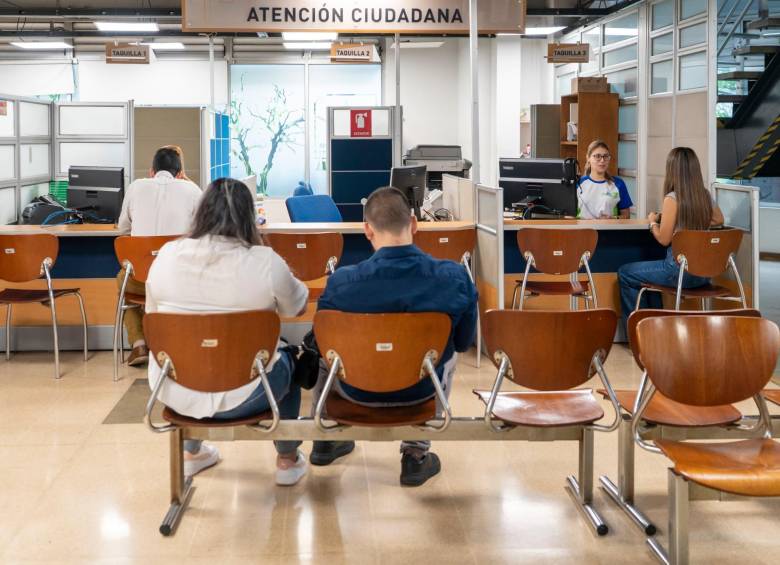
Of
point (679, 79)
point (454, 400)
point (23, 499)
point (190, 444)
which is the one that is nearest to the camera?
point (23, 499)

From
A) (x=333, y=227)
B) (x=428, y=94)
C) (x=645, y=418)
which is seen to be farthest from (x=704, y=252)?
(x=428, y=94)

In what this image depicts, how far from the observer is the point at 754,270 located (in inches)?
217

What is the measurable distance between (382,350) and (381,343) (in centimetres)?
2

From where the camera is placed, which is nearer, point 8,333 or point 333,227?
point 8,333

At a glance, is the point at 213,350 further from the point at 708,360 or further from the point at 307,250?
the point at 307,250

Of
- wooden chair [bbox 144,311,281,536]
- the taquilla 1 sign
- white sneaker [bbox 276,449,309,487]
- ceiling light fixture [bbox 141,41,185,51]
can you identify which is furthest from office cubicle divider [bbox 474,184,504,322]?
ceiling light fixture [bbox 141,41,185,51]

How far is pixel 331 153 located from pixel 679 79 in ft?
11.3

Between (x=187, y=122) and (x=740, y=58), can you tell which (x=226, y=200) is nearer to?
(x=187, y=122)

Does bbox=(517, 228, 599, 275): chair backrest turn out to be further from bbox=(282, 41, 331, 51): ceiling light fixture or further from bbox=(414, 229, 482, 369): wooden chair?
bbox=(282, 41, 331, 51): ceiling light fixture

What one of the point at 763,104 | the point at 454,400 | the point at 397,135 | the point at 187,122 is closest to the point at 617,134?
the point at 763,104

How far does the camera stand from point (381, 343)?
9.29ft

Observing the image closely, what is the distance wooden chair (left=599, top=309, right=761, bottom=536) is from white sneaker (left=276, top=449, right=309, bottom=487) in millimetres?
1147

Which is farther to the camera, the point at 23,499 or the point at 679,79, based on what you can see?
the point at 679,79

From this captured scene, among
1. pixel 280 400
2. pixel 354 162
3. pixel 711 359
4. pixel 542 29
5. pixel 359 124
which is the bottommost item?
pixel 280 400
